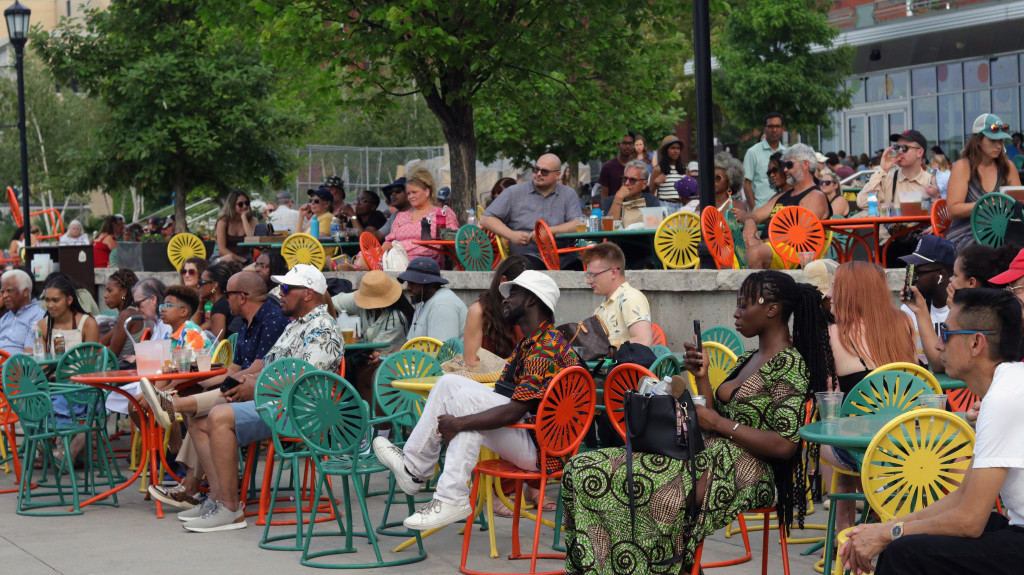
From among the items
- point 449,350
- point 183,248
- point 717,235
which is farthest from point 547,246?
point 183,248

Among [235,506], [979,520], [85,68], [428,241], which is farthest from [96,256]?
[979,520]

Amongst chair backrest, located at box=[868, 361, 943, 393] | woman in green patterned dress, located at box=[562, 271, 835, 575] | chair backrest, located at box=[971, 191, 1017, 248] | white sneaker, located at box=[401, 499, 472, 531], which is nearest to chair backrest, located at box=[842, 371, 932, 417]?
chair backrest, located at box=[868, 361, 943, 393]

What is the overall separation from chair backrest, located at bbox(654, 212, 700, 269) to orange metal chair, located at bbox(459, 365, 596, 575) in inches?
150

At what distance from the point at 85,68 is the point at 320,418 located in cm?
1768

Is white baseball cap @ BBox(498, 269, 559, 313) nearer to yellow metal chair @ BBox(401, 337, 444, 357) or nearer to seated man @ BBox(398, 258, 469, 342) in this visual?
yellow metal chair @ BBox(401, 337, 444, 357)

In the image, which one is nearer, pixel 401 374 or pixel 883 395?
pixel 883 395

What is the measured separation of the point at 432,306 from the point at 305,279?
5.29 ft

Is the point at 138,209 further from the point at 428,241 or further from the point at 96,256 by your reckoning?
the point at 428,241

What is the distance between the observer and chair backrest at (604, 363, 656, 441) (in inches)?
243

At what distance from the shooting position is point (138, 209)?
4903 centimetres

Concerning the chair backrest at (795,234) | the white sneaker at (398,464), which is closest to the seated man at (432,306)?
the chair backrest at (795,234)

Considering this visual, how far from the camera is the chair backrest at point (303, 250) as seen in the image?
42.4 ft

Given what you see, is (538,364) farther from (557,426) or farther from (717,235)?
(717,235)

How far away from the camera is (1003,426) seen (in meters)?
3.75
